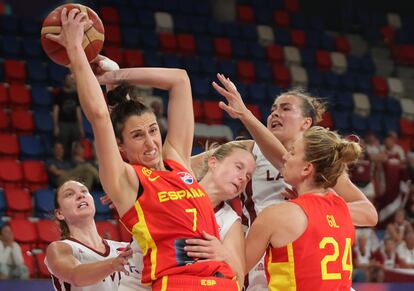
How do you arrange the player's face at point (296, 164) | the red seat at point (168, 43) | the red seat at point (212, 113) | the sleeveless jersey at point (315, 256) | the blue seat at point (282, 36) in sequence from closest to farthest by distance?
the sleeveless jersey at point (315, 256)
the player's face at point (296, 164)
the red seat at point (212, 113)
the red seat at point (168, 43)
the blue seat at point (282, 36)

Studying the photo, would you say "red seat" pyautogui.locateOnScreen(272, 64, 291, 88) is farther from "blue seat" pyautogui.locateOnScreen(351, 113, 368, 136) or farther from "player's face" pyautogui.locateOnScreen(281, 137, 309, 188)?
"player's face" pyautogui.locateOnScreen(281, 137, 309, 188)

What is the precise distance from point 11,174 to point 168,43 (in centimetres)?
487

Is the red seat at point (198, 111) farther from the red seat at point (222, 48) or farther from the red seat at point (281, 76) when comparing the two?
the red seat at point (281, 76)

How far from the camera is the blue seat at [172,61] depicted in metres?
13.7

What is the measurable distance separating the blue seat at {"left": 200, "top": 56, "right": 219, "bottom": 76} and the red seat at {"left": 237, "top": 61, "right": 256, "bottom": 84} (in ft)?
1.80

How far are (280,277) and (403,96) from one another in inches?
513

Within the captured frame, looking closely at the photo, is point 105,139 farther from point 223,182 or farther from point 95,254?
point 95,254

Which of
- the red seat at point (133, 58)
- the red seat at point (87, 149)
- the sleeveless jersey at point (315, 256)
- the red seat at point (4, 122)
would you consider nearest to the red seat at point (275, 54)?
the red seat at point (133, 58)

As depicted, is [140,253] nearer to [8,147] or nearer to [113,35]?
[8,147]

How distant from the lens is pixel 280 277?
353 centimetres

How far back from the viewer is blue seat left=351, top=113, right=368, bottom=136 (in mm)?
14078

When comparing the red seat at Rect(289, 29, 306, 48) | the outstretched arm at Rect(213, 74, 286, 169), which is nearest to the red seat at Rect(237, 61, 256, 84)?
the red seat at Rect(289, 29, 306, 48)

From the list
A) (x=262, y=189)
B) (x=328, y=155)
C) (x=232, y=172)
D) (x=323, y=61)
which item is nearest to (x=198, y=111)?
(x=323, y=61)

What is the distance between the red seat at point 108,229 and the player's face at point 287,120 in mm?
4416
